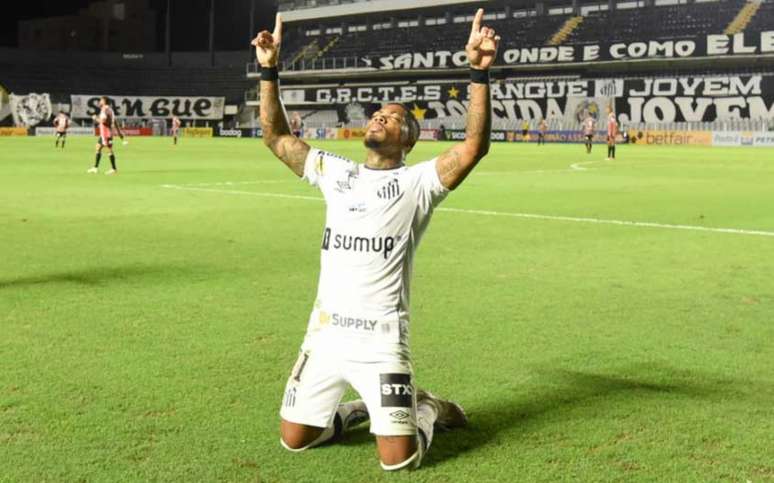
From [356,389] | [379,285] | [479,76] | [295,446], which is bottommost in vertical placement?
[295,446]

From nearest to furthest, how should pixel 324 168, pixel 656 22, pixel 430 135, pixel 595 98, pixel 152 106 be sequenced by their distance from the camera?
pixel 324 168
pixel 595 98
pixel 656 22
pixel 430 135
pixel 152 106

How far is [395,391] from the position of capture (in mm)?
4188

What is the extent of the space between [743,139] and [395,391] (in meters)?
54.2

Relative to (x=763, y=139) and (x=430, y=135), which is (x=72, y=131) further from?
(x=763, y=139)

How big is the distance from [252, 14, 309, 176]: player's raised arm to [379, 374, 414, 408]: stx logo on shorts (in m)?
1.20

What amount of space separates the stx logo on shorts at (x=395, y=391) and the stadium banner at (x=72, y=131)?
71.3m

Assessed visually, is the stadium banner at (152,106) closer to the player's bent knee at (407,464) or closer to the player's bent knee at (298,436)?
the player's bent knee at (298,436)

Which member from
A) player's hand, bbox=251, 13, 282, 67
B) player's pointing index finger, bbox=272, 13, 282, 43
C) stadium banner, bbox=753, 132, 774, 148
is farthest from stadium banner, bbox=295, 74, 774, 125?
player's hand, bbox=251, 13, 282, 67

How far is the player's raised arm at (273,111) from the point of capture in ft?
15.9

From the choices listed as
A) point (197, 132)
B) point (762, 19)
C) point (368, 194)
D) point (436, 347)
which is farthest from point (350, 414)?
point (197, 132)

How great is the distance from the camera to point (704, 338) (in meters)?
6.73

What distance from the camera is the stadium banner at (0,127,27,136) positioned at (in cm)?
6844

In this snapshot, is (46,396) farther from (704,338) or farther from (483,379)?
(704,338)

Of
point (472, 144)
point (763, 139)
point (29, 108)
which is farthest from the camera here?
point (29, 108)
